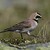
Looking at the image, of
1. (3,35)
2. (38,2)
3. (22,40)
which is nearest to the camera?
(22,40)

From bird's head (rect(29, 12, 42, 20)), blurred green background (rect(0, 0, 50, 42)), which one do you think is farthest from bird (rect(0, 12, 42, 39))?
blurred green background (rect(0, 0, 50, 42))

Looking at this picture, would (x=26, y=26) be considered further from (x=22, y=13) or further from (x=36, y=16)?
(x=22, y=13)

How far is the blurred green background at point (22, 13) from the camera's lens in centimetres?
1248

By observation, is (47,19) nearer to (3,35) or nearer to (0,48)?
(3,35)

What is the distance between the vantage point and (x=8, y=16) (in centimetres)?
1540

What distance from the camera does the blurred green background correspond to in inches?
491

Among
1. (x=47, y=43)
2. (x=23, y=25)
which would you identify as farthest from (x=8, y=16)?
(x=47, y=43)

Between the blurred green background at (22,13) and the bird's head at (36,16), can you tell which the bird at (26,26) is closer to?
the bird's head at (36,16)

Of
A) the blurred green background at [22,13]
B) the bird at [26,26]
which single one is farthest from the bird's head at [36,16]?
the blurred green background at [22,13]

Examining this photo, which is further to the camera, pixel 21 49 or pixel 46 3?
pixel 46 3

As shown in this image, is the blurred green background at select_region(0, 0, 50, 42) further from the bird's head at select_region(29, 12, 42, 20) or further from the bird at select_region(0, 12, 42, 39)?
the bird's head at select_region(29, 12, 42, 20)

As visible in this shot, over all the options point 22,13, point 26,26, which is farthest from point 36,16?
point 22,13

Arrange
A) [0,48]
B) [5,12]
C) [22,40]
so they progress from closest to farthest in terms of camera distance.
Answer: [0,48]
[22,40]
[5,12]

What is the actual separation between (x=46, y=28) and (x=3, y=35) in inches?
46.9
